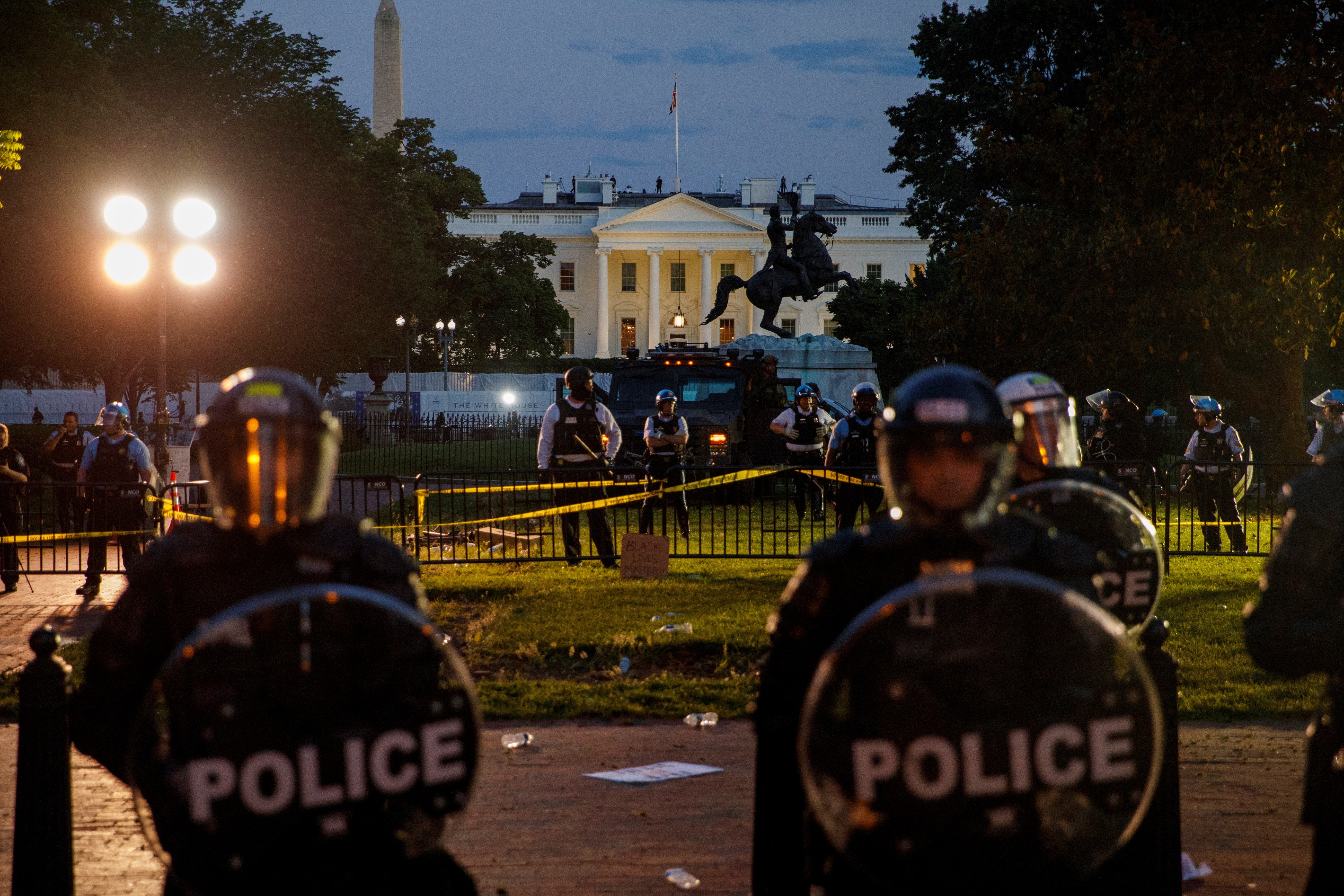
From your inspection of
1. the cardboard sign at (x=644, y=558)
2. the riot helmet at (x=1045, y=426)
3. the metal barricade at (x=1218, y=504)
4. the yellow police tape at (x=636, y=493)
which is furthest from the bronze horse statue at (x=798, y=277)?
the riot helmet at (x=1045, y=426)

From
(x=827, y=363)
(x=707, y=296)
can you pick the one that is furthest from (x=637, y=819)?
(x=707, y=296)

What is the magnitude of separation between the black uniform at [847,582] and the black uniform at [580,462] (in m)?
11.0

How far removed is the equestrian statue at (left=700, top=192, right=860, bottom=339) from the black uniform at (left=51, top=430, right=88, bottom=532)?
585 inches

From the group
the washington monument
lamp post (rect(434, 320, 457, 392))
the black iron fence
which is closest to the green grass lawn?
the black iron fence

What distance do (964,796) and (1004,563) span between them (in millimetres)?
504

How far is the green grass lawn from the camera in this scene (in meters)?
7.84

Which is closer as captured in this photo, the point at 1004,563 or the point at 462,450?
the point at 1004,563

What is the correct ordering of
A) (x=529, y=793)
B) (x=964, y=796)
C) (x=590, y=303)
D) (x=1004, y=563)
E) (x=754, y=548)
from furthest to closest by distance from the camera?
(x=590, y=303) → (x=754, y=548) → (x=529, y=793) → (x=1004, y=563) → (x=964, y=796)

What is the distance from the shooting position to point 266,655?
231 centimetres

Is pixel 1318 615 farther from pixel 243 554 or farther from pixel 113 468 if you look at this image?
pixel 113 468

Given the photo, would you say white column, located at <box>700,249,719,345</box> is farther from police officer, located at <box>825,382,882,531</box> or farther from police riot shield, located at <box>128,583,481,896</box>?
police riot shield, located at <box>128,583,481,896</box>

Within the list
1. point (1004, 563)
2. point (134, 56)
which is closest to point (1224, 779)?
point (1004, 563)

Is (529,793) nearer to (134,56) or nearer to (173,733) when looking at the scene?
(173,733)

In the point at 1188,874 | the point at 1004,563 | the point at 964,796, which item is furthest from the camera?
the point at 1188,874
